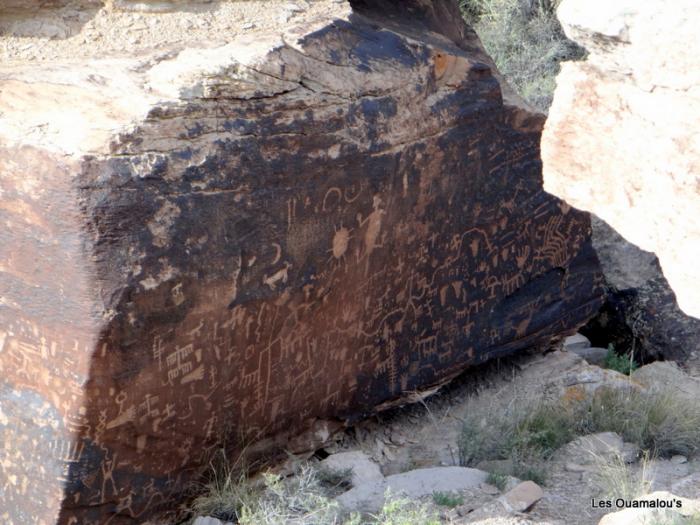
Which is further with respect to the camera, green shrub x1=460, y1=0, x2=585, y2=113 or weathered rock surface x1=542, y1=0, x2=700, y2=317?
green shrub x1=460, y1=0, x2=585, y2=113

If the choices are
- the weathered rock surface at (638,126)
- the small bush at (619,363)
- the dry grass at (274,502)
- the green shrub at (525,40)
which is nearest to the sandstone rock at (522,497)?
the dry grass at (274,502)

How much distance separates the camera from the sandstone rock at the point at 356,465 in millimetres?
3641

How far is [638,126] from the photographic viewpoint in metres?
1.85

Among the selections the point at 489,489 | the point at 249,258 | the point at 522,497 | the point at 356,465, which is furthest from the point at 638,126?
the point at 356,465

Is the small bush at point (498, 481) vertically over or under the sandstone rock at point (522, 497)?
under

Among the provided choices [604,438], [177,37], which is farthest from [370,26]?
[604,438]

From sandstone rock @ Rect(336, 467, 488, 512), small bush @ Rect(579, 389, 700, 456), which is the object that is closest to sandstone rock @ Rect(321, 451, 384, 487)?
sandstone rock @ Rect(336, 467, 488, 512)

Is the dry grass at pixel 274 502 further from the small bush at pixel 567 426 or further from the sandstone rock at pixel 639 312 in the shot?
the sandstone rock at pixel 639 312

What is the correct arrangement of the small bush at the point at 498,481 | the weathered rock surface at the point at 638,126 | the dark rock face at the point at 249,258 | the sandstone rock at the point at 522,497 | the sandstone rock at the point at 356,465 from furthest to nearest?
1. the sandstone rock at the point at 356,465
2. the small bush at the point at 498,481
3. the sandstone rock at the point at 522,497
4. the dark rock face at the point at 249,258
5. the weathered rock surface at the point at 638,126

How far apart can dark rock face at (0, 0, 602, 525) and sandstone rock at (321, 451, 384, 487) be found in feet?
0.50

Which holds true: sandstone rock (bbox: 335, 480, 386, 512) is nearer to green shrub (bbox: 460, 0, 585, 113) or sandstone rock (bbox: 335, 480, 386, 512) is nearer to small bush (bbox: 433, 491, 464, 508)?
small bush (bbox: 433, 491, 464, 508)

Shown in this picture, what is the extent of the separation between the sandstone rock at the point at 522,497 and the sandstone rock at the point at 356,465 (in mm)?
528

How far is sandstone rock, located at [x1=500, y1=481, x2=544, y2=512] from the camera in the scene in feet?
10.7

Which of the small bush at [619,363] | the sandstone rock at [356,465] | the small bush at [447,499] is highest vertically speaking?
the small bush at [447,499]
